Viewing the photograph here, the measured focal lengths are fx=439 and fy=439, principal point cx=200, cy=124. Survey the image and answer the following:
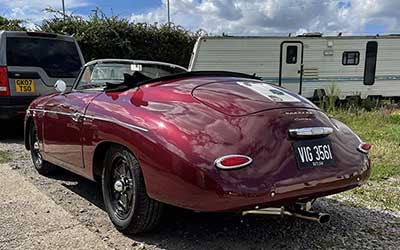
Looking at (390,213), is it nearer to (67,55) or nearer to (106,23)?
(67,55)

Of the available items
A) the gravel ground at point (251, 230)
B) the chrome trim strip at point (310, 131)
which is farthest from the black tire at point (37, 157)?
the chrome trim strip at point (310, 131)

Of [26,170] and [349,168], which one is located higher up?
[349,168]

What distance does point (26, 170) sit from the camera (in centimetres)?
577

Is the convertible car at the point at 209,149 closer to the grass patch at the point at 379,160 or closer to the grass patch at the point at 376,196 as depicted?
the grass patch at the point at 376,196

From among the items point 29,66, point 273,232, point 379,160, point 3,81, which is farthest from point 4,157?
point 379,160

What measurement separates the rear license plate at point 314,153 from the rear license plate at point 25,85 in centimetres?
610

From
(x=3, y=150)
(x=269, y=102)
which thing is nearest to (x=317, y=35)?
(x=3, y=150)

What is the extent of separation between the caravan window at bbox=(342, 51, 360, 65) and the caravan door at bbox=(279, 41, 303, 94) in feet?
5.15

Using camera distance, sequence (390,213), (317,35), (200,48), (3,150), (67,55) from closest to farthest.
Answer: (390,213)
(3,150)
(67,55)
(200,48)
(317,35)

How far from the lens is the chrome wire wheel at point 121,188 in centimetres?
349

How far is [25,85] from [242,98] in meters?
5.66

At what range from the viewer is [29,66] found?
7898 millimetres

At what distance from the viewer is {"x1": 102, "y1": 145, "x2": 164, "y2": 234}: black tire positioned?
332 centimetres

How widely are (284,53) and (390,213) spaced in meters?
10.8
